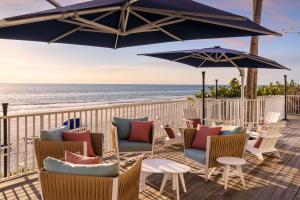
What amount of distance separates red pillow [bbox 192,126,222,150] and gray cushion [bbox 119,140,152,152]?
2.76ft

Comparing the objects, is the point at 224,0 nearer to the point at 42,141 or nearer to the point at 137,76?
the point at 42,141

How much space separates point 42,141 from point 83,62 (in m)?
34.7

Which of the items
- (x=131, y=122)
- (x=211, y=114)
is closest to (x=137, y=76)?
(x=211, y=114)

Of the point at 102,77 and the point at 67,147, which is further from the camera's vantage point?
the point at 102,77

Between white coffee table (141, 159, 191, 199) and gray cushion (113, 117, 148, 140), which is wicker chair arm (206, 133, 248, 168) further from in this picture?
gray cushion (113, 117, 148, 140)

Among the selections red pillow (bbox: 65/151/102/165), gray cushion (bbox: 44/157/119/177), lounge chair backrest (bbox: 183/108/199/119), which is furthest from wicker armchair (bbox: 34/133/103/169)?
lounge chair backrest (bbox: 183/108/199/119)

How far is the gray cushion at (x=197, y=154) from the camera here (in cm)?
475

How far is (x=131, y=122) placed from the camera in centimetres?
582

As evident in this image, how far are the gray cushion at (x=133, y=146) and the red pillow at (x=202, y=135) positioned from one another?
2.76ft

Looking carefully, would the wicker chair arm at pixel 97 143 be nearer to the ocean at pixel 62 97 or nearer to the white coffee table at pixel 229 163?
the white coffee table at pixel 229 163

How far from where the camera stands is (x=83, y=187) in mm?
2564

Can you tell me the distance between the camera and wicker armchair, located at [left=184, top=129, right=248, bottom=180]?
15.3ft

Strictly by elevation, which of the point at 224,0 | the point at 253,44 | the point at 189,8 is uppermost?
the point at 224,0

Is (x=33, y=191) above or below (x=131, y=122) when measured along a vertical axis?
below
